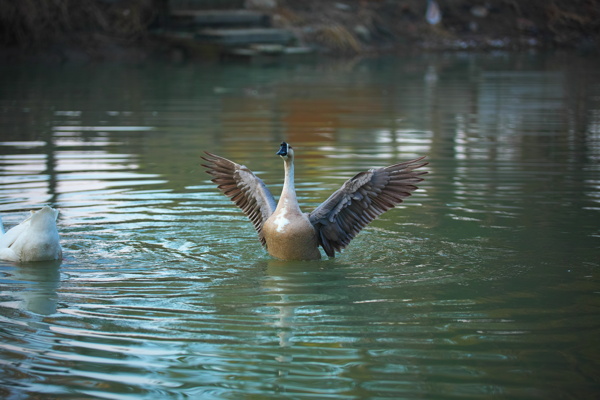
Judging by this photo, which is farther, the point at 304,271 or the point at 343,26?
the point at 343,26

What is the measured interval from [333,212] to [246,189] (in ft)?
2.97

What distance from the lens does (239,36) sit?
24750 millimetres

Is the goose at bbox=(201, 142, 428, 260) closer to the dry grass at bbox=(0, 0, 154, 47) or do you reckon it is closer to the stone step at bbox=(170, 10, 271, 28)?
the dry grass at bbox=(0, 0, 154, 47)

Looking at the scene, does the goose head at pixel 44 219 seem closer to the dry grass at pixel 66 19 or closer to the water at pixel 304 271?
the water at pixel 304 271

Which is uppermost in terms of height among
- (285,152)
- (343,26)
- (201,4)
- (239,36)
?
(201,4)

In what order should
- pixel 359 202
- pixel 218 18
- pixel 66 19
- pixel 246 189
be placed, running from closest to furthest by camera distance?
pixel 359 202, pixel 246 189, pixel 66 19, pixel 218 18

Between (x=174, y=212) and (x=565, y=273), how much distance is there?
3.71m

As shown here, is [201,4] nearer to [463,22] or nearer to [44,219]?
[463,22]

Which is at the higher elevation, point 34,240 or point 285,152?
point 285,152

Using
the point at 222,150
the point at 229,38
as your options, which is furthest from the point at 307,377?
the point at 229,38

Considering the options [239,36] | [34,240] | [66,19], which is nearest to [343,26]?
[239,36]

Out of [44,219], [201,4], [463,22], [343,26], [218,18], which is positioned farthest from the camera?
[463,22]

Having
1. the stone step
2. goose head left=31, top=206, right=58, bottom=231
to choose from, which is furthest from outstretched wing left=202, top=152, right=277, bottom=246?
the stone step

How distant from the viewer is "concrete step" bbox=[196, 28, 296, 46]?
24.6 meters
